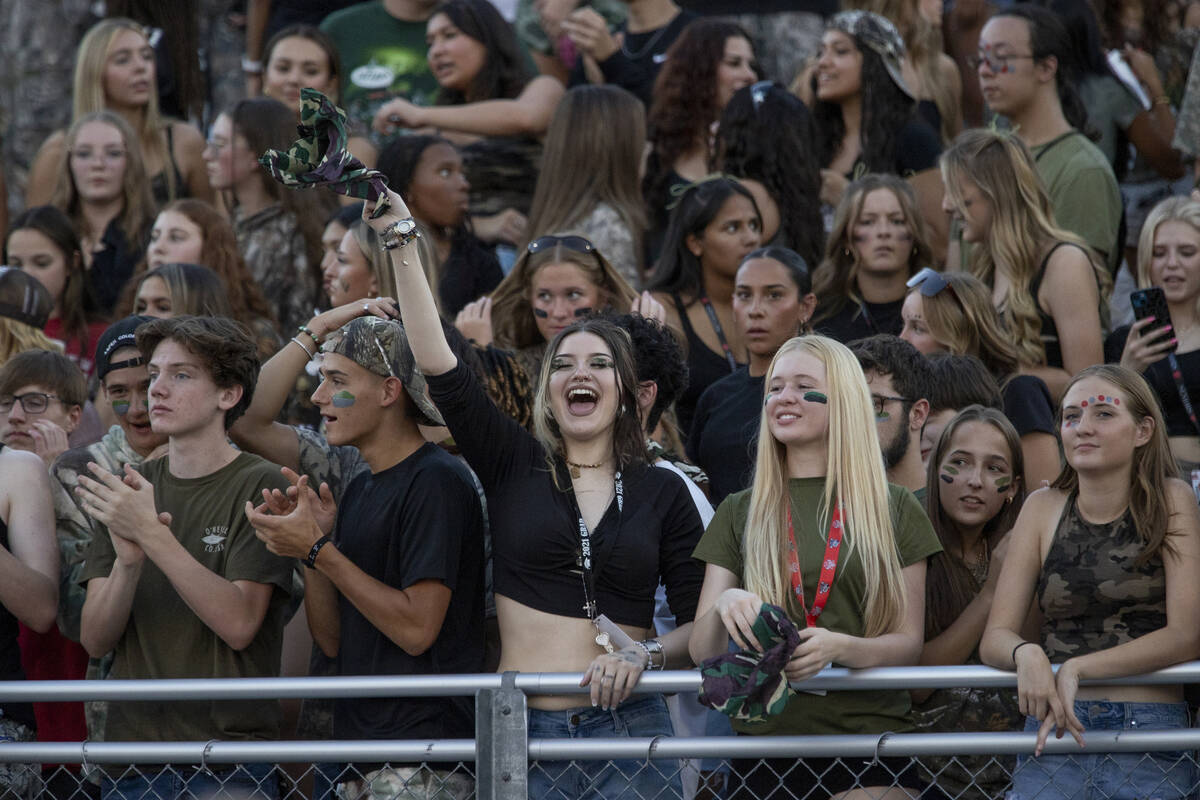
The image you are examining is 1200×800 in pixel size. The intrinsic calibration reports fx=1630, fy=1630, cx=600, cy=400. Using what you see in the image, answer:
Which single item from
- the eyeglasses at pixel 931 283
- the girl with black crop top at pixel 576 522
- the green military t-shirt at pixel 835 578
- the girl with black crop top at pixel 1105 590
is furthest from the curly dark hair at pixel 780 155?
the green military t-shirt at pixel 835 578

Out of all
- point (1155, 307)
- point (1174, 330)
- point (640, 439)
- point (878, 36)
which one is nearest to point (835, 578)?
point (640, 439)

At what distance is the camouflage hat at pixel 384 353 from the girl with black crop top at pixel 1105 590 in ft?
5.82

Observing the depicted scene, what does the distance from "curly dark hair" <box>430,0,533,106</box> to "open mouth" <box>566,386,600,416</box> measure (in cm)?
400

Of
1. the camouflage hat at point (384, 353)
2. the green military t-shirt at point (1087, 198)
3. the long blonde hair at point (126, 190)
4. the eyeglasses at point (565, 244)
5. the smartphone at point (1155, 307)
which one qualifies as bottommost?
the camouflage hat at point (384, 353)

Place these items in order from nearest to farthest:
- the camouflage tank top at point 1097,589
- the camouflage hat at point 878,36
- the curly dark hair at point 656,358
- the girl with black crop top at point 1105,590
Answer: the girl with black crop top at point 1105,590
the camouflage tank top at point 1097,589
the curly dark hair at point 656,358
the camouflage hat at point 878,36

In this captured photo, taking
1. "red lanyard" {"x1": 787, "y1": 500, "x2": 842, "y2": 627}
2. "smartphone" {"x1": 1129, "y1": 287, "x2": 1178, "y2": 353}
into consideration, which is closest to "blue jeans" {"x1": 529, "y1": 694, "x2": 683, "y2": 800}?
"red lanyard" {"x1": 787, "y1": 500, "x2": 842, "y2": 627}

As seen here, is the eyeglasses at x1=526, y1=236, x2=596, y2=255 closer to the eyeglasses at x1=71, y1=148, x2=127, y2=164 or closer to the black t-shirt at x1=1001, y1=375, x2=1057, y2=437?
the black t-shirt at x1=1001, y1=375, x2=1057, y2=437

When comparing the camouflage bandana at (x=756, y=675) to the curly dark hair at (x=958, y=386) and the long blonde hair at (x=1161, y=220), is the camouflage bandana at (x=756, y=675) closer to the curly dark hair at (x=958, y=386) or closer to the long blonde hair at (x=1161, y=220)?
the curly dark hair at (x=958, y=386)

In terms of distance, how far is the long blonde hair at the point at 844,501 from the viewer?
435 centimetres

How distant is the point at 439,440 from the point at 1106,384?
6.89ft

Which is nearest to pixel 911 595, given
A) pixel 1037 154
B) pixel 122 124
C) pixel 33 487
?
pixel 33 487

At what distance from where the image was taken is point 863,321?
6.62m

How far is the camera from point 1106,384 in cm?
454

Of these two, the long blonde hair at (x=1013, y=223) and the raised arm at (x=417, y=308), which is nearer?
the raised arm at (x=417, y=308)
